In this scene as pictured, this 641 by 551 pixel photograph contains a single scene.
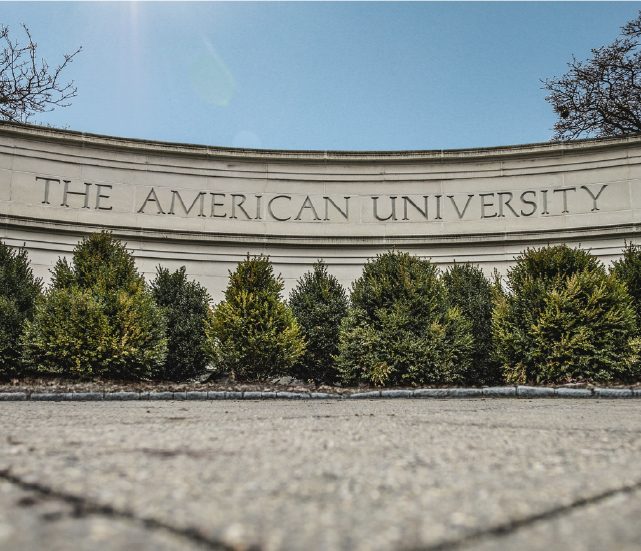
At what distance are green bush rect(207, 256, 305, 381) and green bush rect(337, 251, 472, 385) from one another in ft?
3.33

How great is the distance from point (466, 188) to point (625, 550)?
Result: 16768 mm

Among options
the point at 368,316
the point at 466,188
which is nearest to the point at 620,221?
the point at 466,188

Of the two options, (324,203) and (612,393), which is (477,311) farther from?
(324,203)

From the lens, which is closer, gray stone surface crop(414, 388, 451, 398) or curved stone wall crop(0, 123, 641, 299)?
gray stone surface crop(414, 388, 451, 398)

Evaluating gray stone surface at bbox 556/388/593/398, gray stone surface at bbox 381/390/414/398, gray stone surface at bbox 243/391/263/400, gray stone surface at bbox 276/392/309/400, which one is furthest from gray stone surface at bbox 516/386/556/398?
gray stone surface at bbox 243/391/263/400

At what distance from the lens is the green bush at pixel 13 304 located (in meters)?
11.3

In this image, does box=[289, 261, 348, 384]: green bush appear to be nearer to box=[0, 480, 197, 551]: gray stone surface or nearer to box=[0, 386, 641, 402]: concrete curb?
box=[0, 386, 641, 402]: concrete curb

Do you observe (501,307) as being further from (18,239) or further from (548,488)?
(18,239)

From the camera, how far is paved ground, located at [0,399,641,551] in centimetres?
140

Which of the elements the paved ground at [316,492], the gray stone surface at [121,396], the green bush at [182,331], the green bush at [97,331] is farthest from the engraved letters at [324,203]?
the paved ground at [316,492]

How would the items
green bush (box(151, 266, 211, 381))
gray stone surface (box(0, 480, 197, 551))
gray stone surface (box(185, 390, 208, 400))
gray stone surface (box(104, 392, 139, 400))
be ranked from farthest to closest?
green bush (box(151, 266, 211, 381)), gray stone surface (box(185, 390, 208, 400)), gray stone surface (box(104, 392, 139, 400)), gray stone surface (box(0, 480, 197, 551))

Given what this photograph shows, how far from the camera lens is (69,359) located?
35.9 feet

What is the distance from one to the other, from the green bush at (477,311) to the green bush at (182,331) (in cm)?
497

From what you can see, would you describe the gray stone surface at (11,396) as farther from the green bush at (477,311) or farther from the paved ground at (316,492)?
the green bush at (477,311)
